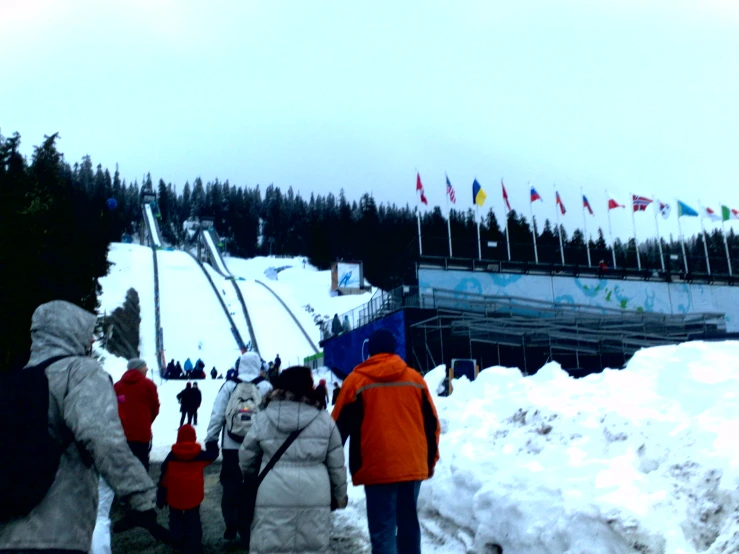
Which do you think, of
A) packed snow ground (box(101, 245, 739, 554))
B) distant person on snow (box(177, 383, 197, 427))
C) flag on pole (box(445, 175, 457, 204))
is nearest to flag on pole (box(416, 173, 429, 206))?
flag on pole (box(445, 175, 457, 204))

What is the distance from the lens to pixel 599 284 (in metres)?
30.3

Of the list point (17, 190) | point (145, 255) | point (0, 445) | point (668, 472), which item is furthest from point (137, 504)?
point (145, 255)

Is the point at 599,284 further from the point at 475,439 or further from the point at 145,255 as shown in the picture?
the point at 145,255

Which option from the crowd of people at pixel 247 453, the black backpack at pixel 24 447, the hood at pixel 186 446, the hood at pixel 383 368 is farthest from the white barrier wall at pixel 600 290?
the black backpack at pixel 24 447

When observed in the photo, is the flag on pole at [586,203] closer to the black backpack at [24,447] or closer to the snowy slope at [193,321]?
the snowy slope at [193,321]

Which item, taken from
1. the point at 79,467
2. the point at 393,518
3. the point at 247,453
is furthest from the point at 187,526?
the point at 79,467

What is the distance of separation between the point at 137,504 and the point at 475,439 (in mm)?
4439

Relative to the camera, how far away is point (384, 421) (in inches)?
172

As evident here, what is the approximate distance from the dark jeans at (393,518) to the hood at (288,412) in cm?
69

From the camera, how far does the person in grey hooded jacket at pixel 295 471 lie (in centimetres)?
391

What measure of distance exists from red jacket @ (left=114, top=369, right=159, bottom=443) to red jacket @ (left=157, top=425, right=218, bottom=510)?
584 mm

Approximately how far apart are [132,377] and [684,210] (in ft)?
109

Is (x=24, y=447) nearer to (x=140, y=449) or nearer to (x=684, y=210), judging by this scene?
(x=140, y=449)

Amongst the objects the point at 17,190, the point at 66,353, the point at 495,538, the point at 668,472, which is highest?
the point at 17,190
